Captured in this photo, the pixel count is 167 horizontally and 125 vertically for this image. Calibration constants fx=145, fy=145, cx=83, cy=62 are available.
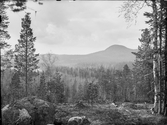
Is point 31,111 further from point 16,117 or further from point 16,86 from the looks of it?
point 16,86

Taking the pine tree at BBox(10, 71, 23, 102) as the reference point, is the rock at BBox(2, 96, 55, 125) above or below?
above

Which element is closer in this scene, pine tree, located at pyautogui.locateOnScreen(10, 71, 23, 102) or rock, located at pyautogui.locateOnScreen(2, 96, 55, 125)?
rock, located at pyautogui.locateOnScreen(2, 96, 55, 125)

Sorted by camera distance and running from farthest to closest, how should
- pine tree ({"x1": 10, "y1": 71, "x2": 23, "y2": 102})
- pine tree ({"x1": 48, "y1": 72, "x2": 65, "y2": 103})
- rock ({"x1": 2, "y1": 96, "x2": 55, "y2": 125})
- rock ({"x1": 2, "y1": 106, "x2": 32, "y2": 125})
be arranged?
1. pine tree ({"x1": 10, "y1": 71, "x2": 23, "y2": 102})
2. pine tree ({"x1": 48, "y1": 72, "x2": 65, "y2": 103})
3. rock ({"x1": 2, "y1": 96, "x2": 55, "y2": 125})
4. rock ({"x1": 2, "y1": 106, "x2": 32, "y2": 125})

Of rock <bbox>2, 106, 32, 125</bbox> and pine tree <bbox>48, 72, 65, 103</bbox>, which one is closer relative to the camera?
rock <bbox>2, 106, 32, 125</bbox>

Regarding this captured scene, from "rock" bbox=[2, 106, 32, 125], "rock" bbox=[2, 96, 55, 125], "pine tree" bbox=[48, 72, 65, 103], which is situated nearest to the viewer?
"rock" bbox=[2, 106, 32, 125]

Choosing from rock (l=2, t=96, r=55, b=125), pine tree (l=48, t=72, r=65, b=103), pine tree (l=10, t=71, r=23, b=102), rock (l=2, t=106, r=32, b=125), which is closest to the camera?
rock (l=2, t=106, r=32, b=125)

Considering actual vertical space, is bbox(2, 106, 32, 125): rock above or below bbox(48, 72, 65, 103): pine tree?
above

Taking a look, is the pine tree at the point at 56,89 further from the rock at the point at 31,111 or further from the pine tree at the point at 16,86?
the rock at the point at 31,111

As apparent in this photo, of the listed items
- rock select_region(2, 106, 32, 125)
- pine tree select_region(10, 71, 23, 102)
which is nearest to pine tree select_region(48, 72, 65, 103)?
A: pine tree select_region(10, 71, 23, 102)

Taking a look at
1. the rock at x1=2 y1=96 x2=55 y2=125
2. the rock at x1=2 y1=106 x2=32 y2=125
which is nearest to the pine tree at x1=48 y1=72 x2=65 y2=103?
the rock at x1=2 y1=96 x2=55 y2=125

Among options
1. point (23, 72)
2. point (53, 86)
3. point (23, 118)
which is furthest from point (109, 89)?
point (23, 118)

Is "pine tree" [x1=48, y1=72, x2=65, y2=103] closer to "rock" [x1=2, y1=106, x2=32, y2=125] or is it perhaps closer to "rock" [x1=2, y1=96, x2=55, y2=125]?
"rock" [x1=2, y1=96, x2=55, y2=125]

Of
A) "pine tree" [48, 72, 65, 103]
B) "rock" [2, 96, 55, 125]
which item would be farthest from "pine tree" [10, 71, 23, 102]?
"rock" [2, 96, 55, 125]

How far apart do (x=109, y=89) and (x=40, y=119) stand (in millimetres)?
48773
